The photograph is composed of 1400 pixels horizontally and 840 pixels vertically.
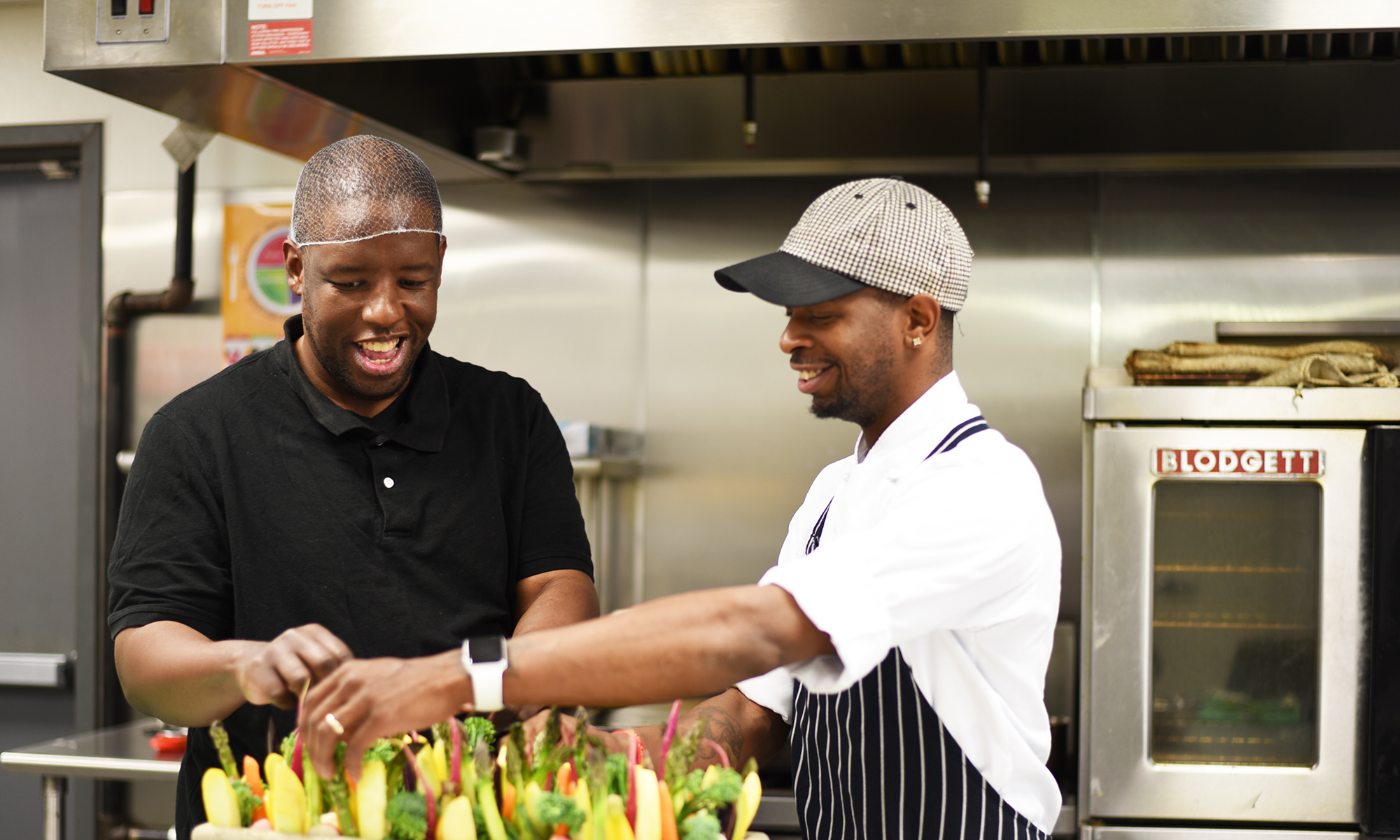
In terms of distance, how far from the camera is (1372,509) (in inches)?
88.5

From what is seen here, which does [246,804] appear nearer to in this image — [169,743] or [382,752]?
[382,752]

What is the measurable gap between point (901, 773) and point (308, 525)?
763 millimetres

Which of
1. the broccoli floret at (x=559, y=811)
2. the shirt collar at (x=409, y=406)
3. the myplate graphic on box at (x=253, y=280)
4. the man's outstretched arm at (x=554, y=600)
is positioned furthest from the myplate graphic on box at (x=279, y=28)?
the broccoli floret at (x=559, y=811)

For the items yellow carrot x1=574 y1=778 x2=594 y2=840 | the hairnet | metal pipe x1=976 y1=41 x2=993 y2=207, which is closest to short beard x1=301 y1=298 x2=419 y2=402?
the hairnet

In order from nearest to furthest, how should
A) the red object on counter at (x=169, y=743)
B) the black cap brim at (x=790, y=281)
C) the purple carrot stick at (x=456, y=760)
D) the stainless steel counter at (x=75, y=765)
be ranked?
the purple carrot stick at (x=456, y=760), the black cap brim at (x=790, y=281), the stainless steel counter at (x=75, y=765), the red object on counter at (x=169, y=743)

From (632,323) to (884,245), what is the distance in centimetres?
187

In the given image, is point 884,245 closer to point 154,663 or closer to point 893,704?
point 893,704

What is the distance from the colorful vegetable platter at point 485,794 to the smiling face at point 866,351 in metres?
0.39

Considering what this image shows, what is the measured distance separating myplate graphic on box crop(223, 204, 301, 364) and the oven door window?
2.19 m

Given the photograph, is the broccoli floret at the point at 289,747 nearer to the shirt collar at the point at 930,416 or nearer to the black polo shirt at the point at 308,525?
the black polo shirt at the point at 308,525

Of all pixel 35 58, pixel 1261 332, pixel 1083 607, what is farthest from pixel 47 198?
pixel 1261 332

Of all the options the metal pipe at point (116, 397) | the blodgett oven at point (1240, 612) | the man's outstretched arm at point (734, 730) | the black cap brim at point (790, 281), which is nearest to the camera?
the black cap brim at point (790, 281)

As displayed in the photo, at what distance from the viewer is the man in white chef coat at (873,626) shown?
3.47ft

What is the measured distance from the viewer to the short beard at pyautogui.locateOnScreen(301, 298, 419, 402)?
1.50m
